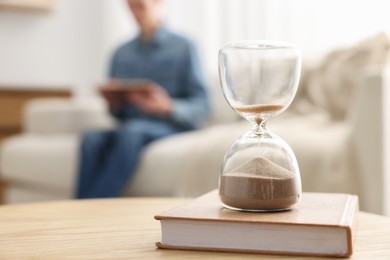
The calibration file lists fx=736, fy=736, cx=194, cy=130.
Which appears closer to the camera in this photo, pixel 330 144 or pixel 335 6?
pixel 330 144

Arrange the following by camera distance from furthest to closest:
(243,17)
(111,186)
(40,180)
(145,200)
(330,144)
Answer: (243,17), (40,180), (111,186), (330,144), (145,200)

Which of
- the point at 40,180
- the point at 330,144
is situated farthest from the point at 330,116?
the point at 40,180

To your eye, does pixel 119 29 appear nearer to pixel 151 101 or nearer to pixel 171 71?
pixel 171 71

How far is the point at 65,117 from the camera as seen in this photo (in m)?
2.93

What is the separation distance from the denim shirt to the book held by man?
1.95 meters

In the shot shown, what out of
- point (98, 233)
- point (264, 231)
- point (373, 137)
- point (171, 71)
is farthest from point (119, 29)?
point (264, 231)

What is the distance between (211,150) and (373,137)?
0.54m

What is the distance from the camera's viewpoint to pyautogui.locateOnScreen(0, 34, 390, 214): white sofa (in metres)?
2.11

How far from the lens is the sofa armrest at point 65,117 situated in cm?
293

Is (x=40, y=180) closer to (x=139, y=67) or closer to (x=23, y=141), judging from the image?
(x=23, y=141)

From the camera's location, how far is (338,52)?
2.73 metres

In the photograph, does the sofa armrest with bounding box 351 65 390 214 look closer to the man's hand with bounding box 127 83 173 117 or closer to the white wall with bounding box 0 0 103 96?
the man's hand with bounding box 127 83 173 117

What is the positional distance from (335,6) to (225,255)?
9.79 ft

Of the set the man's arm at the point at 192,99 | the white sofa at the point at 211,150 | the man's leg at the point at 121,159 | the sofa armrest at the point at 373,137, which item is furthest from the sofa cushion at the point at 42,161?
the sofa armrest at the point at 373,137
